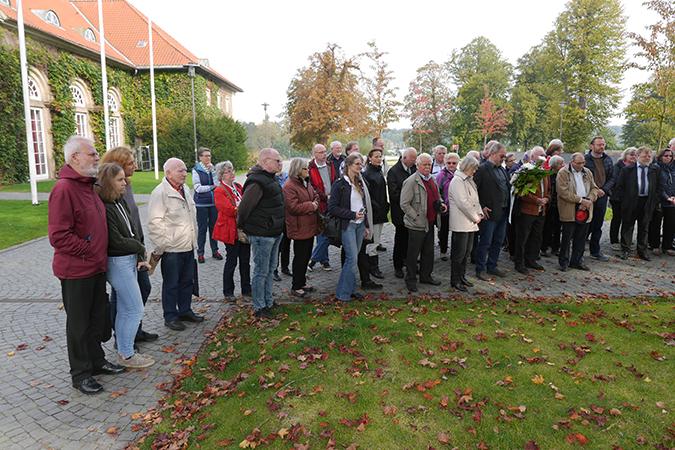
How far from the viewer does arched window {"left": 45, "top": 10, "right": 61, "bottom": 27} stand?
91.3 feet

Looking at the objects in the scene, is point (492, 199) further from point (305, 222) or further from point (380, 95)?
point (380, 95)

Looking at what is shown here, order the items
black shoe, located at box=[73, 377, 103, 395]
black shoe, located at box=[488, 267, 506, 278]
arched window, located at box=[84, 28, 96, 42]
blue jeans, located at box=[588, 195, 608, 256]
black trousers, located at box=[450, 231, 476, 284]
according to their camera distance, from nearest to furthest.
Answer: black shoe, located at box=[73, 377, 103, 395] < black trousers, located at box=[450, 231, 476, 284] < black shoe, located at box=[488, 267, 506, 278] < blue jeans, located at box=[588, 195, 608, 256] < arched window, located at box=[84, 28, 96, 42]

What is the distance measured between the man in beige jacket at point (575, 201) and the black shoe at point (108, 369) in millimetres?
7352

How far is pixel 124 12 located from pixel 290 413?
147 ft

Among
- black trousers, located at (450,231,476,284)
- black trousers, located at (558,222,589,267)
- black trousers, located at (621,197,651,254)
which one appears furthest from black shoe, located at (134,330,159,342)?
black trousers, located at (621,197,651,254)

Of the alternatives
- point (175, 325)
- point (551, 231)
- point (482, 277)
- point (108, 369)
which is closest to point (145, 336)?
point (175, 325)

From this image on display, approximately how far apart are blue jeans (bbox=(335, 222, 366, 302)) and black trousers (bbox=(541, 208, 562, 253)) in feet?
15.6

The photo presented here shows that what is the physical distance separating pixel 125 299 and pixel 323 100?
28836 millimetres

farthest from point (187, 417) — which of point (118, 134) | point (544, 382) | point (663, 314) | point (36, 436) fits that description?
point (118, 134)

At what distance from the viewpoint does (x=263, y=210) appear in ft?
19.0

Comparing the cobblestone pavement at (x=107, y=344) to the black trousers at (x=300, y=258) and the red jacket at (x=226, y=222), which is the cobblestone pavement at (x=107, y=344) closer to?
the black trousers at (x=300, y=258)

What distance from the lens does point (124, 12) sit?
3994cm

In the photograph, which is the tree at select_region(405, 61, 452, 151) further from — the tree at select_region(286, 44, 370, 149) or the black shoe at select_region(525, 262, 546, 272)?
the black shoe at select_region(525, 262, 546, 272)

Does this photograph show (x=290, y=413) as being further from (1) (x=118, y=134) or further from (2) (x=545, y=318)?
(1) (x=118, y=134)
